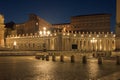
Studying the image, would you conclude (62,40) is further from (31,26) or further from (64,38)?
(31,26)

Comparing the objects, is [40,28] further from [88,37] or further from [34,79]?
[34,79]

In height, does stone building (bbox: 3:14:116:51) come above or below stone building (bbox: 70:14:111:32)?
below

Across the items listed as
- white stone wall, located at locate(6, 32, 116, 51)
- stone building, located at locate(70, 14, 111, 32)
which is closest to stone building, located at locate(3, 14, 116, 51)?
white stone wall, located at locate(6, 32, 116, 51)

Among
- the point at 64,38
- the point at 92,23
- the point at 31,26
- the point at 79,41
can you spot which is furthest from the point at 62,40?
the point at 92,23

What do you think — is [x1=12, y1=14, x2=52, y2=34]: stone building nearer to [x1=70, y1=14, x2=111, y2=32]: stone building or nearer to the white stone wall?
[x1=70, y1=14, x2=111, y2=32]: stone building

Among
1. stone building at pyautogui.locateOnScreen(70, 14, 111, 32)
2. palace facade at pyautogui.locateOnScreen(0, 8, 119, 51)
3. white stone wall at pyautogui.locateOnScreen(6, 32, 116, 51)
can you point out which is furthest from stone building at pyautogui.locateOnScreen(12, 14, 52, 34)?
white stone wall at pyautogui.locateOnScreen(6, 32, 116, 51)

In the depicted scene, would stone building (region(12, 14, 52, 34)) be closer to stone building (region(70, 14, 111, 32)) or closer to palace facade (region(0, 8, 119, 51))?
palace facade (region(0, 8, 119, 51))

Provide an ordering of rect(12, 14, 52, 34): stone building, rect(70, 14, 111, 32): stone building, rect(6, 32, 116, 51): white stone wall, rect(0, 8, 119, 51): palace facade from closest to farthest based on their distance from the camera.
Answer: rect(6, 32, 116, 51): white stone wall → rect(0, 8, 119, 51): palace facade → rect(12, 14, 52, 34): stone building → rect(70, 14, 111, 32): stone building

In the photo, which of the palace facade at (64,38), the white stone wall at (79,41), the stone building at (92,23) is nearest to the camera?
the white stone wall at (79,41)

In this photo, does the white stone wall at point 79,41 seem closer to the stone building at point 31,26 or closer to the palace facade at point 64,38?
the palace facade at point 64,38

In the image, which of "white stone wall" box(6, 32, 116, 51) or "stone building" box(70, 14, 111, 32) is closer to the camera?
"white stone wall" box(6, 32, 116, 51)

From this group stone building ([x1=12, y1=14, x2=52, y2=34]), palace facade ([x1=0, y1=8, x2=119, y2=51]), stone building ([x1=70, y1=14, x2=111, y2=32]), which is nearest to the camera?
palace facade ([x1=0, y1=8, x2=119, y2=51])

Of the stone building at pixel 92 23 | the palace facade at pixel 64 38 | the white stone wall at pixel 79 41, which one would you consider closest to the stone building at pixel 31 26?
the palace facade at pixel 64 38

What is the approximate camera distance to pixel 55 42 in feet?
285
